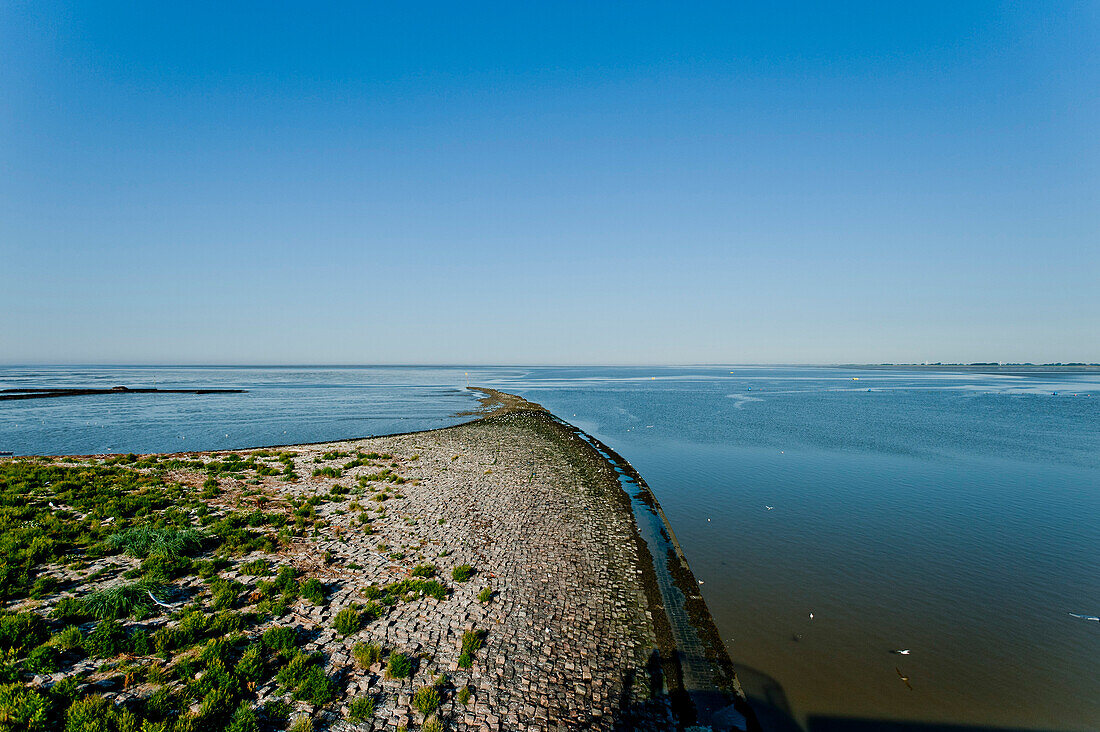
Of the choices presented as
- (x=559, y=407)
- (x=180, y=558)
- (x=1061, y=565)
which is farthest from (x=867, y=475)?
(x=559, y=407)

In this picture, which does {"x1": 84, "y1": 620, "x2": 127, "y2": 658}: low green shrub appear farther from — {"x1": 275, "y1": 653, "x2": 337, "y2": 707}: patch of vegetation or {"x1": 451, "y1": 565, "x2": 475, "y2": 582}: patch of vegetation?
{"x1": 451, "y1": 565, "x2": 475, "y2": 582}: patch of vegetation

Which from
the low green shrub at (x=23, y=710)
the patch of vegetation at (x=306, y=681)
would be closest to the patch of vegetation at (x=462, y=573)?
the patch of vegetation at (x=306, y=681)

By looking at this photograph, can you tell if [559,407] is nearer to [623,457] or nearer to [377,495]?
[623,457]

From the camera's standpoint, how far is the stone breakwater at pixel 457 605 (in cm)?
903

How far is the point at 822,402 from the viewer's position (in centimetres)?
8325

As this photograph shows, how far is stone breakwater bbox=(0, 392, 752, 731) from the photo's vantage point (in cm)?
903

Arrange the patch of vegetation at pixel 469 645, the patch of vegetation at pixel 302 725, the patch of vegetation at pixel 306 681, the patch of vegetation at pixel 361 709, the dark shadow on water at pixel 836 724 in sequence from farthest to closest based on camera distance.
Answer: the patch of vegetation at pixel 469 645
the dark shadow on water at pixel 836 724
the patch of vegetation at pixel 306 681
the patch of vegetation at pixel 361 709
the patch of vegetation at pixel 302 725

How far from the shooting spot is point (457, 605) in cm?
1258

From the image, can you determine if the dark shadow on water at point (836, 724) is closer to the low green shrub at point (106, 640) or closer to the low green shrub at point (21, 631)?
the low green shrub at point (106, 640)

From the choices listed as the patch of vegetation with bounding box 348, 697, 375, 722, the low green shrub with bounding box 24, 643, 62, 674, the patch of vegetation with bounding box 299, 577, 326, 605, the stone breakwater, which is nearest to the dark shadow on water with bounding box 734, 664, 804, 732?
the stone breakwater

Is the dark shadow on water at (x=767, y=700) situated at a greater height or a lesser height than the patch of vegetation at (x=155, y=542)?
lesser

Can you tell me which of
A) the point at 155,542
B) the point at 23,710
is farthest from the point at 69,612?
the point at 155,542

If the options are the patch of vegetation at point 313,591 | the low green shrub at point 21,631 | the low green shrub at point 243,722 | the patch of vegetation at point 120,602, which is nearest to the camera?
the low green shrub at point 243,722

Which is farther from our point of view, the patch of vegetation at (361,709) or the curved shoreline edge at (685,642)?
the curved shoreline edge at (685,642)
